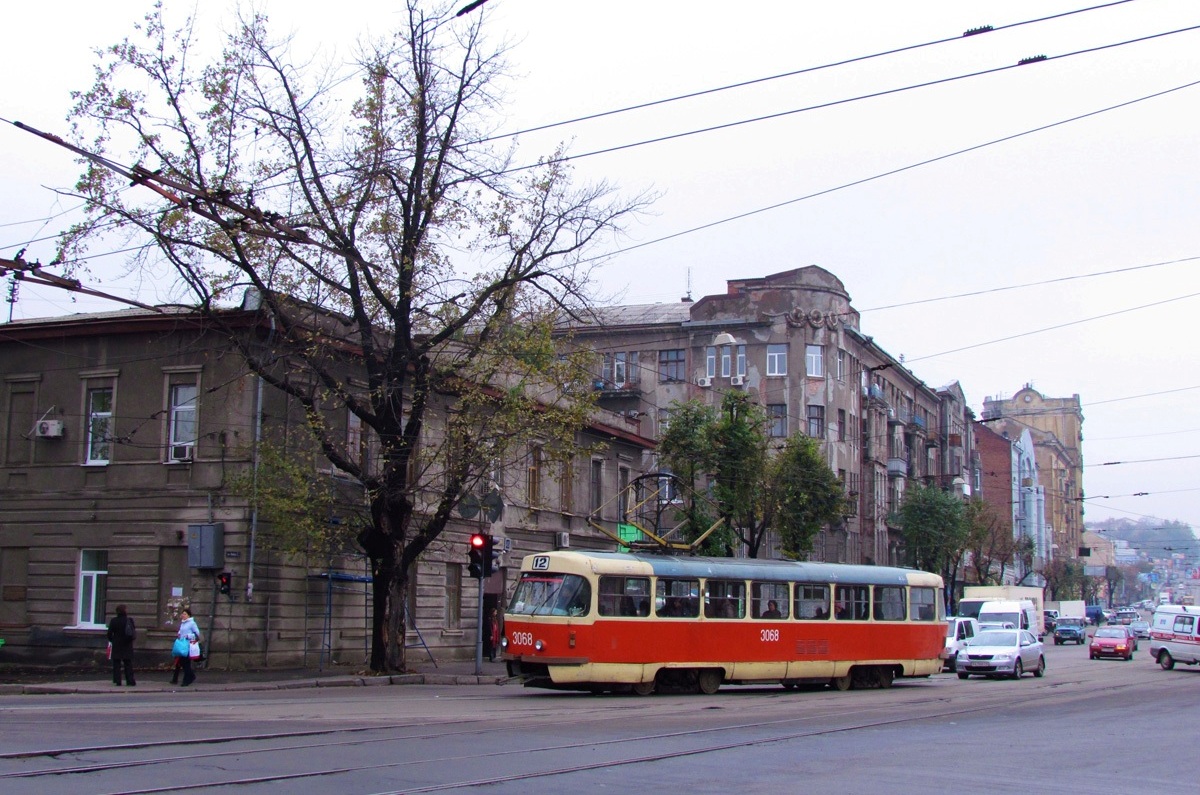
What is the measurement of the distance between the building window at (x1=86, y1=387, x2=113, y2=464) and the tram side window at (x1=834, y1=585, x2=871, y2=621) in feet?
56.8

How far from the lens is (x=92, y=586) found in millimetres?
30094

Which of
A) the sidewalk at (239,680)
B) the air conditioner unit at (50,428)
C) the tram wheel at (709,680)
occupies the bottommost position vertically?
the sidewalk at (239,680)

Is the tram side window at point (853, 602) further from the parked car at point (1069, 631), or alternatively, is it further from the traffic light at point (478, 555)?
the parked car at point (1069, 631)

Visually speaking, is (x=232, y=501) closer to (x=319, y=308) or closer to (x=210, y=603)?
(x=210, y=603)

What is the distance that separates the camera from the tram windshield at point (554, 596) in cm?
2236

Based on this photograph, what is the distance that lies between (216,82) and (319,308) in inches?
187

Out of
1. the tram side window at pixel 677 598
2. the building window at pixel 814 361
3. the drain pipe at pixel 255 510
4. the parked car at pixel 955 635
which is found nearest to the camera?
the tram side window at pixel 677 598

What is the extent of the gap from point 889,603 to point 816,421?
2979 centimetres

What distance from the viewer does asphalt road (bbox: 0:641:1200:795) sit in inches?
435

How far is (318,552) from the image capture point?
87.9 feet

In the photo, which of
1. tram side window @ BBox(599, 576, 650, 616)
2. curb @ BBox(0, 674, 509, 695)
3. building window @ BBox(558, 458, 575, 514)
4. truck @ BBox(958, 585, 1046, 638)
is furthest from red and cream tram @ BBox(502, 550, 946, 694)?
truck @ BBox(958, 585, 1046, 638)

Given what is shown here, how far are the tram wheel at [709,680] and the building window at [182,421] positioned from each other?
43.2ft

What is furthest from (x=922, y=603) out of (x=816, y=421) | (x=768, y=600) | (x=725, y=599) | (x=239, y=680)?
(x=816, y=421)

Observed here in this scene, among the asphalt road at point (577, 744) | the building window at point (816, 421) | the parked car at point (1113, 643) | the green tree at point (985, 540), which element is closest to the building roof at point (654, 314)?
the building window at point (816, 421)
